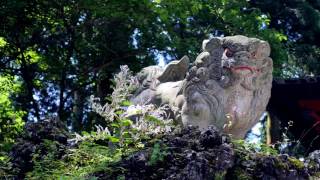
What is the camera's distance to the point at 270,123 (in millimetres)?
15828

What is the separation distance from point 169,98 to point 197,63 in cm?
54

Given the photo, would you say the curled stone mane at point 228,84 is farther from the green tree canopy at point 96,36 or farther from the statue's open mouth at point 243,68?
the green tree canopy at point 96,36

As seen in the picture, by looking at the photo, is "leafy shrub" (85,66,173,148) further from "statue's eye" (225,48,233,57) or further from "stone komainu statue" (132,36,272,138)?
"statue's eye" (225,48,233,57)

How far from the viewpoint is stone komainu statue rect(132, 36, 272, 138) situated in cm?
650

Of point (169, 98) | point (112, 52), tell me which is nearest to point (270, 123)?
point (112, 52)

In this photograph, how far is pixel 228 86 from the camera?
6.55 metres

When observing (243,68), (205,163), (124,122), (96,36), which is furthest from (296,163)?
(96,36)

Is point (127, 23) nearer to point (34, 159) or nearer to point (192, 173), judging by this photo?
point (34, 159)

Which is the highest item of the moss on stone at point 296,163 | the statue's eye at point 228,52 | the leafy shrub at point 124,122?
the statue's eye at point 228,52

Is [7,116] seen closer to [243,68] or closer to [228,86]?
[228,86]

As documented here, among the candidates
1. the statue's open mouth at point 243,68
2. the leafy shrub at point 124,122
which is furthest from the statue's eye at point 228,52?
the leafy shrub at point 124,122

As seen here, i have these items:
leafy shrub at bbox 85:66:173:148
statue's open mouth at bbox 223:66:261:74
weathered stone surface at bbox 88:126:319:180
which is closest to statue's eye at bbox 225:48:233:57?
statue's open mouth at bbox 223:66:261:74

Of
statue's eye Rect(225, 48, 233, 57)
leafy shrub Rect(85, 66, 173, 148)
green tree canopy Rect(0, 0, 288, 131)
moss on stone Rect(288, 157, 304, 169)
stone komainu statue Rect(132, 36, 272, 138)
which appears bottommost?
moss on stone Rect(288, 157, 304, 169)

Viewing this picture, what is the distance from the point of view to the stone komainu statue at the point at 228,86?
256 inches
